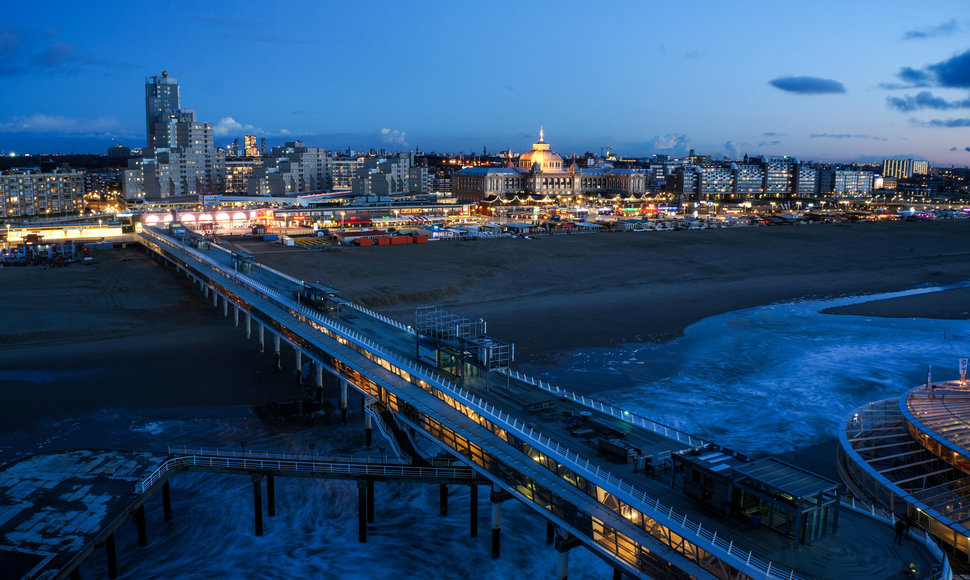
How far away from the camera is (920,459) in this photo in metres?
21.3

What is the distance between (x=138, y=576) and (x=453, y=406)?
9.88m

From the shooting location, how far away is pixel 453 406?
22.2 m

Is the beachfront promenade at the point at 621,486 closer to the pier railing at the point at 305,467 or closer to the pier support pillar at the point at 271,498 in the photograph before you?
the pier railing at the point at 305,467

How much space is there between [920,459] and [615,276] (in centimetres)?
4624

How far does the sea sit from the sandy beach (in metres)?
5.22

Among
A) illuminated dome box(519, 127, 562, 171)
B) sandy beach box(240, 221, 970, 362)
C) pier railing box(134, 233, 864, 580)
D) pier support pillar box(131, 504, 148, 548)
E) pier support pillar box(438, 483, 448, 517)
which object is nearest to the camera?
pier railing box(134, 233, 864, 580)

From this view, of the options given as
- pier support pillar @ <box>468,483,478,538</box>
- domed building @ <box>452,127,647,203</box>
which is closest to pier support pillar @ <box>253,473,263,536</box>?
pier support pillar @ <box>468,483,478,538</box>

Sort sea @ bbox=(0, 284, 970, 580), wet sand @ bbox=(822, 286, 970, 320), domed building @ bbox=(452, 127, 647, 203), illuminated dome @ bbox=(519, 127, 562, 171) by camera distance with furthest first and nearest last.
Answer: illuminated dome @ bbox=(519, 127, 562, 171), domed building @ bbox=(452, 127, 647, 203), wet sand @ bbox=(822, 286, 970, 320), sea @ bbox=(0, 284, 970, 580)

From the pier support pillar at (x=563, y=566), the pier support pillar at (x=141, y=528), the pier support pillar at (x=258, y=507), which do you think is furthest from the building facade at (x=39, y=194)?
the pier support pillar at (x=563, y=566)

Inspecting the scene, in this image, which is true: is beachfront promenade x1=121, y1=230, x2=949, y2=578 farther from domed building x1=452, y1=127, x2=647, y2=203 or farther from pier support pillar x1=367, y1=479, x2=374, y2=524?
domed building x1=452, y1=127, x2=647, y2=203

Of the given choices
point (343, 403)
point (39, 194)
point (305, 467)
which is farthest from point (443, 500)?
point (39, 194)

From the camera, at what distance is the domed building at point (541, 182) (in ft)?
556

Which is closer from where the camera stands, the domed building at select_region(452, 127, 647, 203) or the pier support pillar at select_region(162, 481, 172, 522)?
the pier support pillar at select_region(162, 481, 172, 522)

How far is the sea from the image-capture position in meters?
20.8
